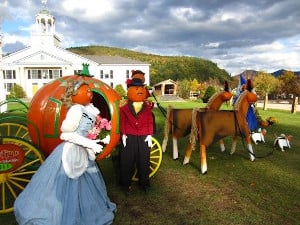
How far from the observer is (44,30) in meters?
51.5

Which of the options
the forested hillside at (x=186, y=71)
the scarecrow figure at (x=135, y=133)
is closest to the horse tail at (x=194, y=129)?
the scarecrow figure at (x=135, y=133)

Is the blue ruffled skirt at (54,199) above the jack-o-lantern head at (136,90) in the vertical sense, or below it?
below

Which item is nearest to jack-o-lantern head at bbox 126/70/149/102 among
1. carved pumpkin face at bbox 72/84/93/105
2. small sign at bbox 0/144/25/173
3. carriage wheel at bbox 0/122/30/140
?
carved pumpkin face at bbox 72/84/93/105

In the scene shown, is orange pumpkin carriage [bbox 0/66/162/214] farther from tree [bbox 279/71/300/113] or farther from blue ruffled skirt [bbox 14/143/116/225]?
tree [bbox 279/71/300/113]

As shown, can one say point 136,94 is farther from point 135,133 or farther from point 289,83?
point 289,83

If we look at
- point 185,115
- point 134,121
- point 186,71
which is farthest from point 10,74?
point 186,71

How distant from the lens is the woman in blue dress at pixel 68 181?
3763 mm

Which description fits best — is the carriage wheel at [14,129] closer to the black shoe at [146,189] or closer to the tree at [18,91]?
the black shoe at [146,189]

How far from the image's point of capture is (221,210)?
4918 millimetres

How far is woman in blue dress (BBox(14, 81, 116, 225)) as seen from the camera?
148 inches

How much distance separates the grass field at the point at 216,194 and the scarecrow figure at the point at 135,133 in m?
0.42

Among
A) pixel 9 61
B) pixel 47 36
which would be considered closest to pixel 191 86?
pixel 47 36

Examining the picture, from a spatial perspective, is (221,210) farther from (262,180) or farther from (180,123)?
(180,123)

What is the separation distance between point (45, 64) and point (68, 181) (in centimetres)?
4540
